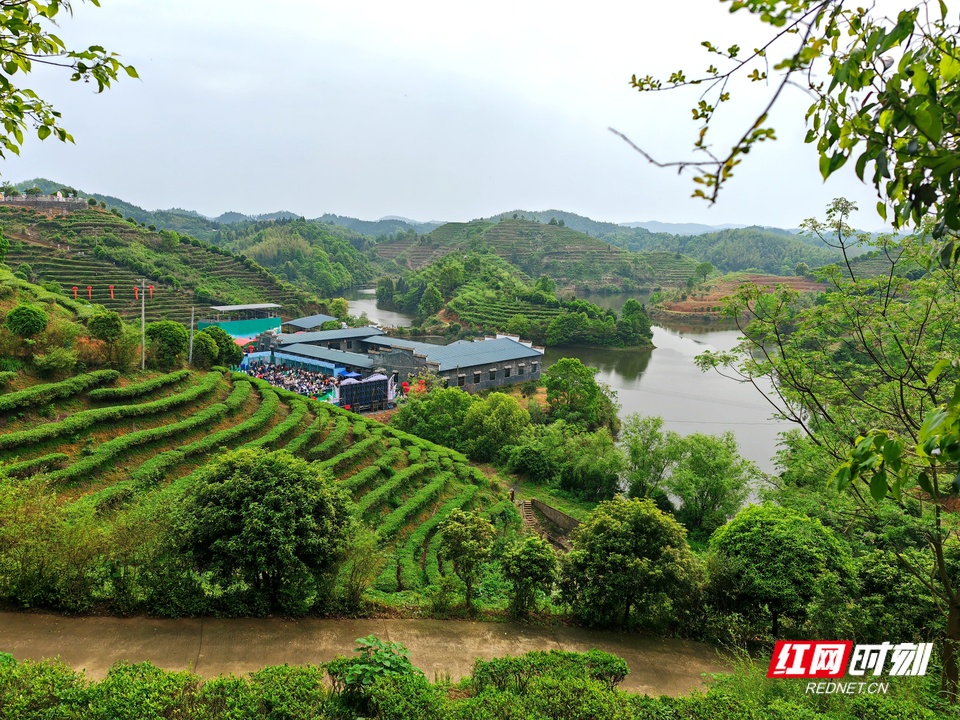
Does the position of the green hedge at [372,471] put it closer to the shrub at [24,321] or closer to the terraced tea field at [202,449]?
the terraced tea field at [202,449]

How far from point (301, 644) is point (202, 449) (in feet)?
25.1

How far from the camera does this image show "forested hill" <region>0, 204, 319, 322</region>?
35188 mm

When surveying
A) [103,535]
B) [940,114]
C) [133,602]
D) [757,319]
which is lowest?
[133,602]

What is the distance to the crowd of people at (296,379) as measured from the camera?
23875 millimetres

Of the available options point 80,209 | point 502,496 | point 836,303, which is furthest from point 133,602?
point 80,209

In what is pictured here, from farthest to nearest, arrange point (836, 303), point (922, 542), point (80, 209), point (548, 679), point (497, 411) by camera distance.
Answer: point (80, 209) → point (497, 411) → point (922, 542) → point (836, 303) → point (548, 679)

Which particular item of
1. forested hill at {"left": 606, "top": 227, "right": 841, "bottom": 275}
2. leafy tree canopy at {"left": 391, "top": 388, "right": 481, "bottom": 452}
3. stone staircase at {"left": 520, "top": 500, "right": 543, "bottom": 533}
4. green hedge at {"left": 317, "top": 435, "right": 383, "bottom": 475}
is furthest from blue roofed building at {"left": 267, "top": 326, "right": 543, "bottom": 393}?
forested hill at {"left": 606, "top": 227, "right": 841, "bottom": 275}

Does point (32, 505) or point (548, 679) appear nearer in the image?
point (548, 679)

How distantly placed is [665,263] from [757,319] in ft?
278

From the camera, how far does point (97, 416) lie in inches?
469

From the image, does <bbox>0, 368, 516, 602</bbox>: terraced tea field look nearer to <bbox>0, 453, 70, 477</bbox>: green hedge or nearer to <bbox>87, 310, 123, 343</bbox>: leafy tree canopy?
<bbox>0, 453, 70, 477</bbox>: green hedge

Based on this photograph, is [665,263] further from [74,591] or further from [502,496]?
[74,591]

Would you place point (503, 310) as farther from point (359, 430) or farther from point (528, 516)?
point (528, 516)

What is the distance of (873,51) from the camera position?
1.78m
